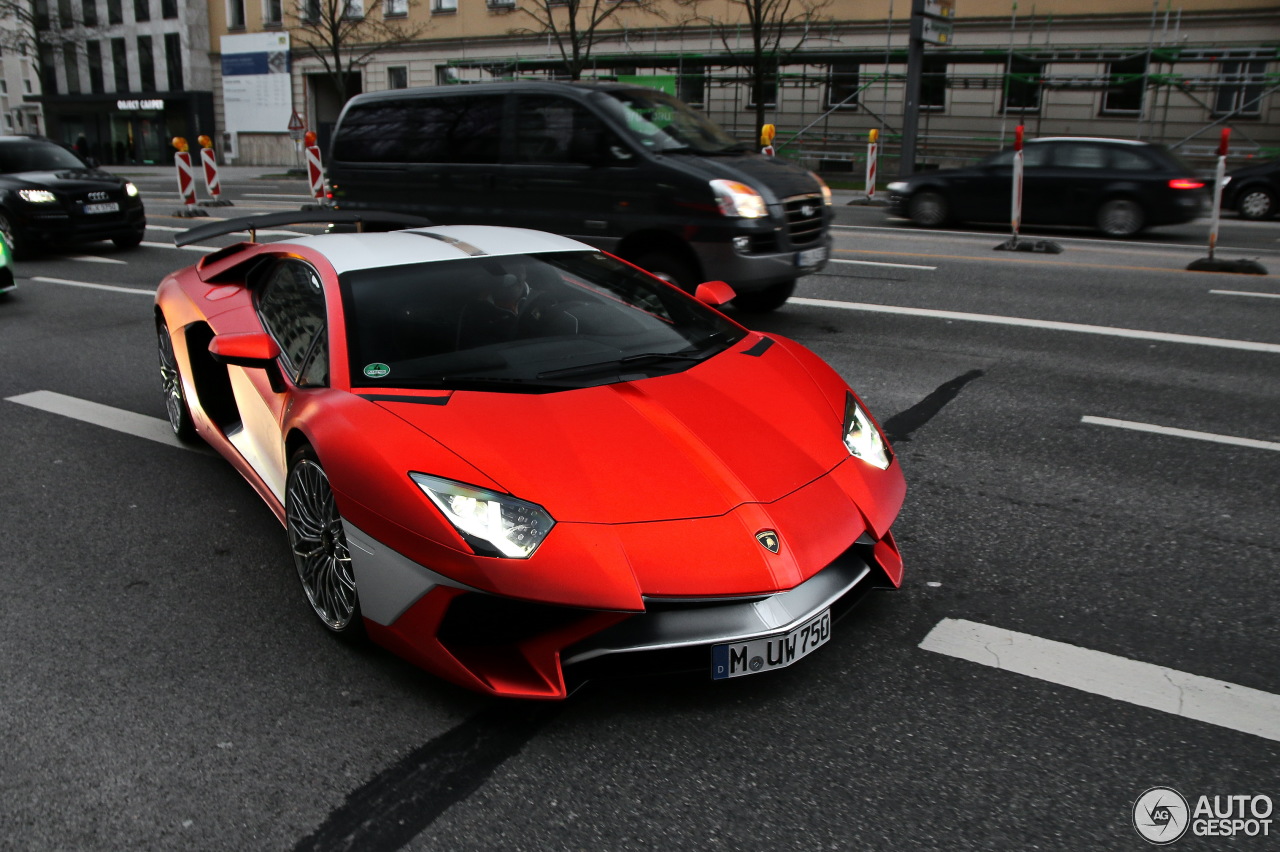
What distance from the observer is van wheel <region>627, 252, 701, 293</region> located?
27.0 ft

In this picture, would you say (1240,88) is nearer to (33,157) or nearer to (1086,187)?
(1086,187)

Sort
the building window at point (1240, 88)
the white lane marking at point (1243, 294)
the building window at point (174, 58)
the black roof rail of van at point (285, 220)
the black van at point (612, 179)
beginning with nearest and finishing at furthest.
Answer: the black roof rail of van at point (285, 220)
the black van at point (612, 179)
the white lane marking at point (1243, 294)
the building window at point (1240, 88)
the building window at point (174, 58)

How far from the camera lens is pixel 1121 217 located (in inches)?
582

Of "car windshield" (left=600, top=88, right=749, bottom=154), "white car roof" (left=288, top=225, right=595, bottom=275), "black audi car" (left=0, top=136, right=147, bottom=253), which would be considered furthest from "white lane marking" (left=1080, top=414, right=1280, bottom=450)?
"black audi car" (left=0, top=136, right=147, bottom=253)

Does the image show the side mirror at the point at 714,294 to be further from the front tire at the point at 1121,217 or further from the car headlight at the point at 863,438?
the front tire at the point at 1121,217

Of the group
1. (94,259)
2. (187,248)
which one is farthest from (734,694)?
(187,248)

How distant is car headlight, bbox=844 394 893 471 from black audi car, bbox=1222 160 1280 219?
16829 mm

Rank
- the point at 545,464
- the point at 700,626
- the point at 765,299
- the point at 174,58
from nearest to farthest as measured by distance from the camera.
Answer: the point at 700,626, the point at 545,464, the point at 765,299, the point at 174,58

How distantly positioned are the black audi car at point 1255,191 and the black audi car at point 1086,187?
10.5 feet

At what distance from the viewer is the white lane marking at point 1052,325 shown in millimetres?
7840

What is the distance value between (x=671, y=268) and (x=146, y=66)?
52.2m

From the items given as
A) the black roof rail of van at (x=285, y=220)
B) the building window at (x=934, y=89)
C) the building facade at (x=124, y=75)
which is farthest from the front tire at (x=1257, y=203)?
the building facade at (x=124, y=75)

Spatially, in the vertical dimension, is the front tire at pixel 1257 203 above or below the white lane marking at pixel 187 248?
above

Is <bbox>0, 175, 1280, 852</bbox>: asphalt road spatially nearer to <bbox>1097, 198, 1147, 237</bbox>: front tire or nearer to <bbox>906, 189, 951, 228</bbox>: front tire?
<bbox>1097, 198, 1147, 237</bbox>: front tire
